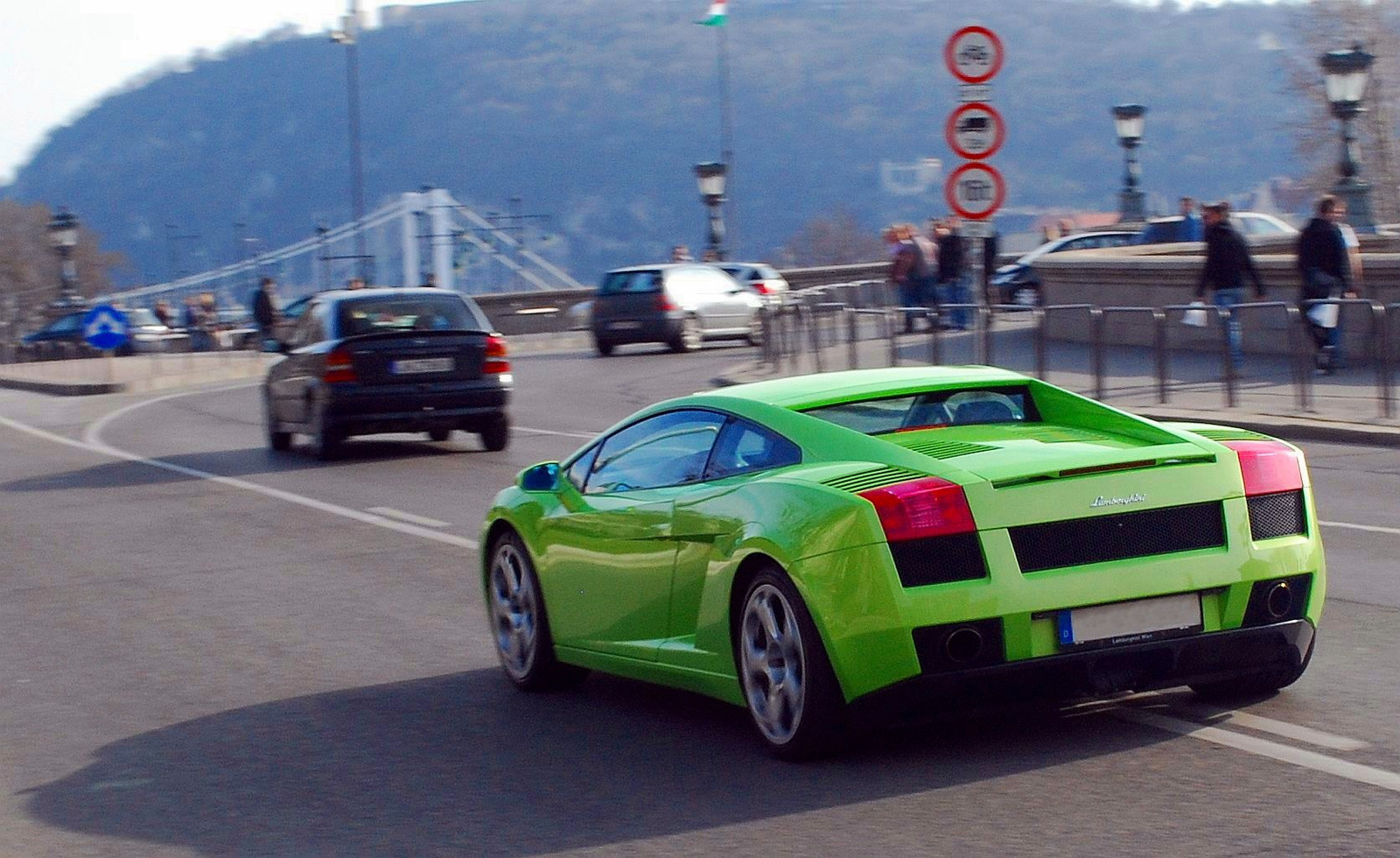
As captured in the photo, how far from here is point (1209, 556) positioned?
5945mm

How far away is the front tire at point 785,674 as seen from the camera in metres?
5.88

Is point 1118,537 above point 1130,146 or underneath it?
underneath

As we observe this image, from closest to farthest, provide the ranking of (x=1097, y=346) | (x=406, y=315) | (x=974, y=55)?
(x=974, y=55) < (x=406, y=315) < (x=1097, y=346)

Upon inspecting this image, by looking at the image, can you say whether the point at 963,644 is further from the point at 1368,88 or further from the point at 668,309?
the point at 1368,88

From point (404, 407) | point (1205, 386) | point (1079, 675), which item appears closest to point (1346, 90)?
point (1205, 386)

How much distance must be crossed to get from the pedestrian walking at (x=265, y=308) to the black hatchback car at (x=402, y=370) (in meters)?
20.2

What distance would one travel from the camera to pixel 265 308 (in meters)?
39.6

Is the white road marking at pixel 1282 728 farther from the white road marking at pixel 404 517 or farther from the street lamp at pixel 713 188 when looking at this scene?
the street lamp at pixel 713 188

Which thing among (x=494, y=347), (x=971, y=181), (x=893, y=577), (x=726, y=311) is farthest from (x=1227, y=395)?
(x=726, y=311)

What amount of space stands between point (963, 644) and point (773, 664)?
67 cm

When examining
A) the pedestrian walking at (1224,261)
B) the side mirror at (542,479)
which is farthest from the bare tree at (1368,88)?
the side mirror at (542,479)

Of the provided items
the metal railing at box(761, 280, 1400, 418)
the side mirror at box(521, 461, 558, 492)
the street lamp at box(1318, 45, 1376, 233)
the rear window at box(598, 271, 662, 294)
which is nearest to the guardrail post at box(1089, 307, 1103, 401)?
the metal railing at box(761, 280, 1400, 418)

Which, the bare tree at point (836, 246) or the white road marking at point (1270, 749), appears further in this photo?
the bare tree at point (836, 246)

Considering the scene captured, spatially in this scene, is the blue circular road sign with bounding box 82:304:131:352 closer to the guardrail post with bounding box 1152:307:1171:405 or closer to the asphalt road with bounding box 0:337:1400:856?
the guardrail post with bounding box 1152:307:1171:405
